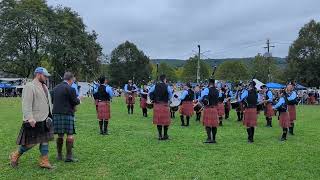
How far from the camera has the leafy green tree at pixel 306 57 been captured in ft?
202

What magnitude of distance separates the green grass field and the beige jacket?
97 cm

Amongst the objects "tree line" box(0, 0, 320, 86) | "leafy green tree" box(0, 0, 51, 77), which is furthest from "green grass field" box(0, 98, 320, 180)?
"leafy green tree" box(0, 0, 51, 77)

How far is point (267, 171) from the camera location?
8516 mm

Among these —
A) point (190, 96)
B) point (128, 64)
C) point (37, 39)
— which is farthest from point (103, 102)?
point (128, 64)

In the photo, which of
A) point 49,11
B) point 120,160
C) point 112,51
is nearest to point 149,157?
point 120,160

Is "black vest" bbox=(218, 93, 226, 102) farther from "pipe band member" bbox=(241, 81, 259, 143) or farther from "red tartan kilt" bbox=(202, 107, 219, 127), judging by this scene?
"red tartan kilt" bbox=(202, 107, 219, 127)

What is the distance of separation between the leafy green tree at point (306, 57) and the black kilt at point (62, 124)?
5600 centimetres

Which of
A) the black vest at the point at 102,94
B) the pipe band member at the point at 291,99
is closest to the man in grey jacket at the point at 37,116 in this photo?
the black vest at the point at 102,94

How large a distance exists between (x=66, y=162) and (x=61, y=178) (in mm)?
1365

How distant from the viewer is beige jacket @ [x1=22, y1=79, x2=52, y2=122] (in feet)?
26.2

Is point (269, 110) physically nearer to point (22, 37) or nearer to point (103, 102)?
point (103, 102)

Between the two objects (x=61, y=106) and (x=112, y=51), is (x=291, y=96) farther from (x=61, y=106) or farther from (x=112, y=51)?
(x=112, y=51)

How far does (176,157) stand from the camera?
32.2 feet

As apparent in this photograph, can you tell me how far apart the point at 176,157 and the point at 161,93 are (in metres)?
3.16
